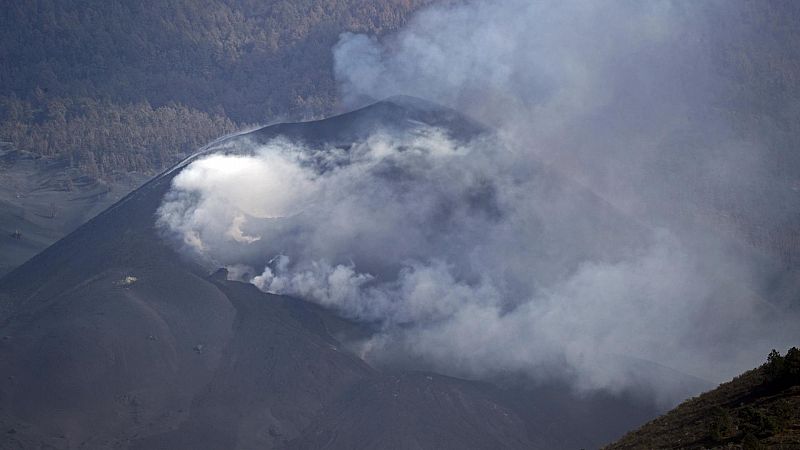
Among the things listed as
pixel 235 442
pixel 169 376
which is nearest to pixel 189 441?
pixel 235 442

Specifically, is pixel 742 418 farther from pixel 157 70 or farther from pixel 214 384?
pixel 157 70

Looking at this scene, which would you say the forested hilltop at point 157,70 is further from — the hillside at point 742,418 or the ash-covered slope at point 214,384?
the hillside at point 742,418

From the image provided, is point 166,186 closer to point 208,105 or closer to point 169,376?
point 169,376

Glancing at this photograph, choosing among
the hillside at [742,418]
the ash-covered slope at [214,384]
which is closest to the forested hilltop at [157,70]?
the ash-covered slope at [214,384]

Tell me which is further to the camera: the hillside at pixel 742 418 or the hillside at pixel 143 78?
the hillside at pixel 143 78

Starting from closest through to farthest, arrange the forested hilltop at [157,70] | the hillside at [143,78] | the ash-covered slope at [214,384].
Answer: the ash-covered slope at [214,384], the hillside at [143,78], the forested hilltop at [157,70]

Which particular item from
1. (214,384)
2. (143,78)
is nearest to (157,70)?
(143,78)

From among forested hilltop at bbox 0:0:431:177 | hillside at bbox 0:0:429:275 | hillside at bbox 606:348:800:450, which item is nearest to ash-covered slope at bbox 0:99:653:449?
hillside at bbox 606:348:800:450
